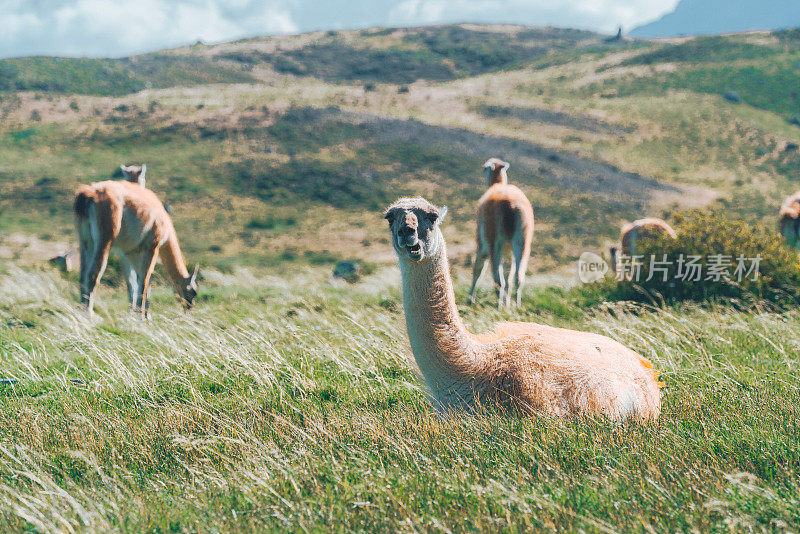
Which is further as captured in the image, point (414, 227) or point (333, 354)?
point (333, 354)

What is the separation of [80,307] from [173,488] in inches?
282

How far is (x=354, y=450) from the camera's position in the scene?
3406 mm

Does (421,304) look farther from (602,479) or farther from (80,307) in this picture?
(80,307)

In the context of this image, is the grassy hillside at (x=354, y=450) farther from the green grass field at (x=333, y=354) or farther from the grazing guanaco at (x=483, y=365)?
the grazing guanaco at (x=483, y=365)

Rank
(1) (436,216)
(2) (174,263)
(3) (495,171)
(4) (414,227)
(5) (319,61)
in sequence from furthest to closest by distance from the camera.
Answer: (5) (319,61), (3) (495,171), (2) (174,263), (1) (436,216), (4) (414,227)

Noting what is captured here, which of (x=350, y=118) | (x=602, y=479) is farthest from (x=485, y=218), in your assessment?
(x=350, y=118)

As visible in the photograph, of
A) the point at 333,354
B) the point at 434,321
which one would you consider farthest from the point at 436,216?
the point at 333,354

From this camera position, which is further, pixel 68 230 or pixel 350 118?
pixel 350 118

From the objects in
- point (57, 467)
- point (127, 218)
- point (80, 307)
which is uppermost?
point (127, 218)

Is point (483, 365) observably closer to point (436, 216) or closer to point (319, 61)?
point (436, 216)

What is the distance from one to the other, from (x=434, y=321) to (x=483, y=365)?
440mm

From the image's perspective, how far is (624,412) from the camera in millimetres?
3854

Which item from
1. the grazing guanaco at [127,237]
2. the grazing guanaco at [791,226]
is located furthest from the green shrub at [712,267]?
the grazing guanaco at [127,237]

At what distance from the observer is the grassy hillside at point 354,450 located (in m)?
2.73
